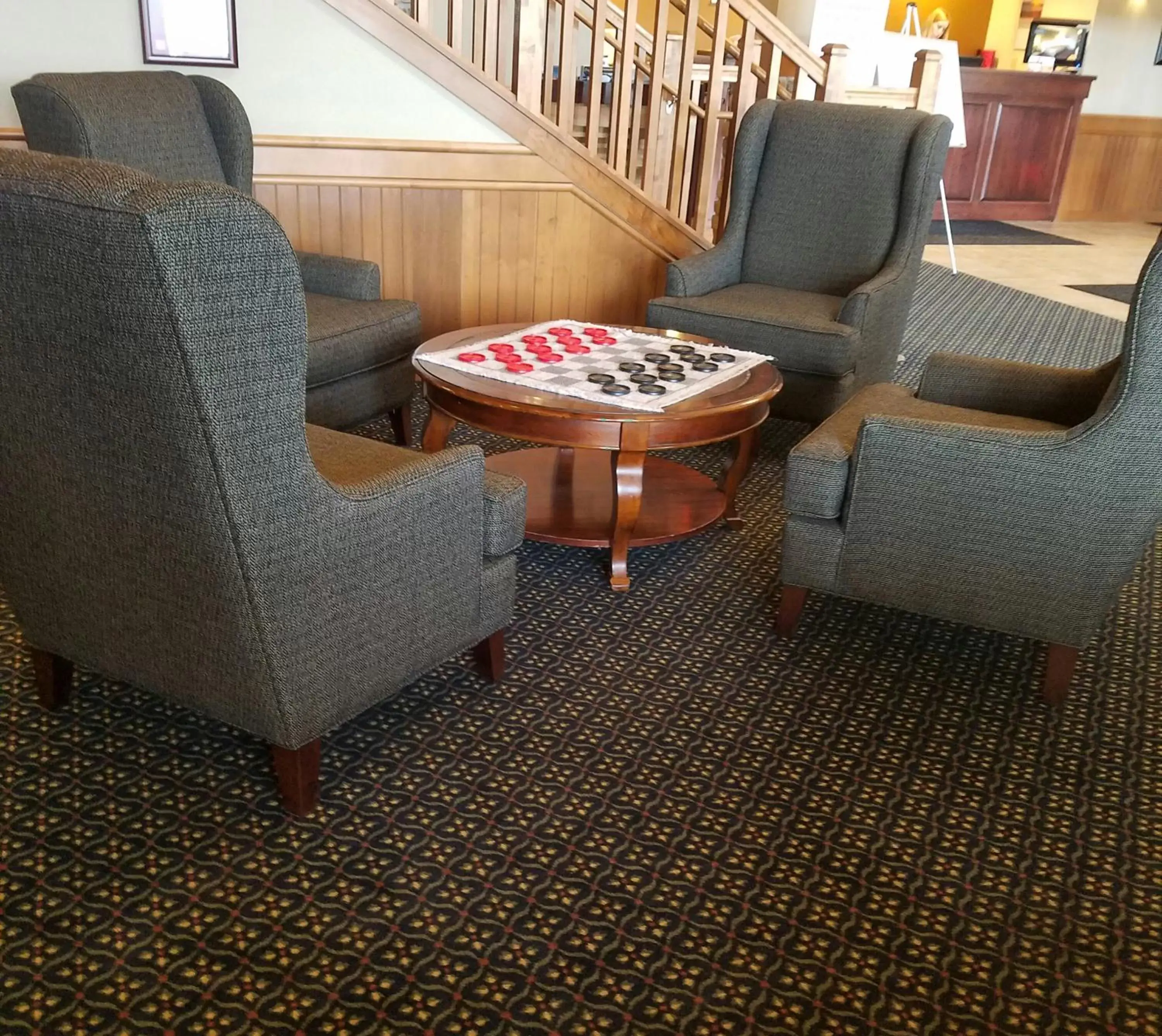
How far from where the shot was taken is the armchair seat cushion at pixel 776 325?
345 centimetres

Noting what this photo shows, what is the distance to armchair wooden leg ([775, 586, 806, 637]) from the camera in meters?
2.57

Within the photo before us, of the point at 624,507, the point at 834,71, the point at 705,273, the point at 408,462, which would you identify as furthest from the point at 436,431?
the point at 834,71

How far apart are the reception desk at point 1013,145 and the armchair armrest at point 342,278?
7298mm

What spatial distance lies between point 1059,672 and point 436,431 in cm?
167

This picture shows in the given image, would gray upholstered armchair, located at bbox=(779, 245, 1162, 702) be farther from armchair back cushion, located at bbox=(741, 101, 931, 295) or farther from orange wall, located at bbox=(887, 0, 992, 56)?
orange wall, located at bbox=(887, 0, 992, 56)

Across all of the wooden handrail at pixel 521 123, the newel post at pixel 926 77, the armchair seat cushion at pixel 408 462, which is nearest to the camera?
the armchair seat cushion at pixel 408 462

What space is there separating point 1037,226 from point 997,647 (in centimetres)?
848

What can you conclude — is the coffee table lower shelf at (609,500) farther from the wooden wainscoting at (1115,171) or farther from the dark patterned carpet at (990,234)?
the wooden wainscoting at (1115,171)

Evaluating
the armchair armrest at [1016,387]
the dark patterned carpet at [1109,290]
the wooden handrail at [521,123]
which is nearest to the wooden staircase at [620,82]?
the wooden handrail at [521,123]

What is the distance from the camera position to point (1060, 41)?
9781mm

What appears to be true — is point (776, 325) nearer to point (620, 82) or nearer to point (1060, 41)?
point (620, 82)

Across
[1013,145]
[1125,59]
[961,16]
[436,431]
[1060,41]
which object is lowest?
[436,431]

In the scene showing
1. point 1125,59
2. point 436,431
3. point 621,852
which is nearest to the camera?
point 621,852

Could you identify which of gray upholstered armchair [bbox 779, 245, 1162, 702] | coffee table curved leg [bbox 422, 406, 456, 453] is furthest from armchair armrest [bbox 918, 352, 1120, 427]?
coffee table curved leg [bbox 422, 406, 456, 453]
